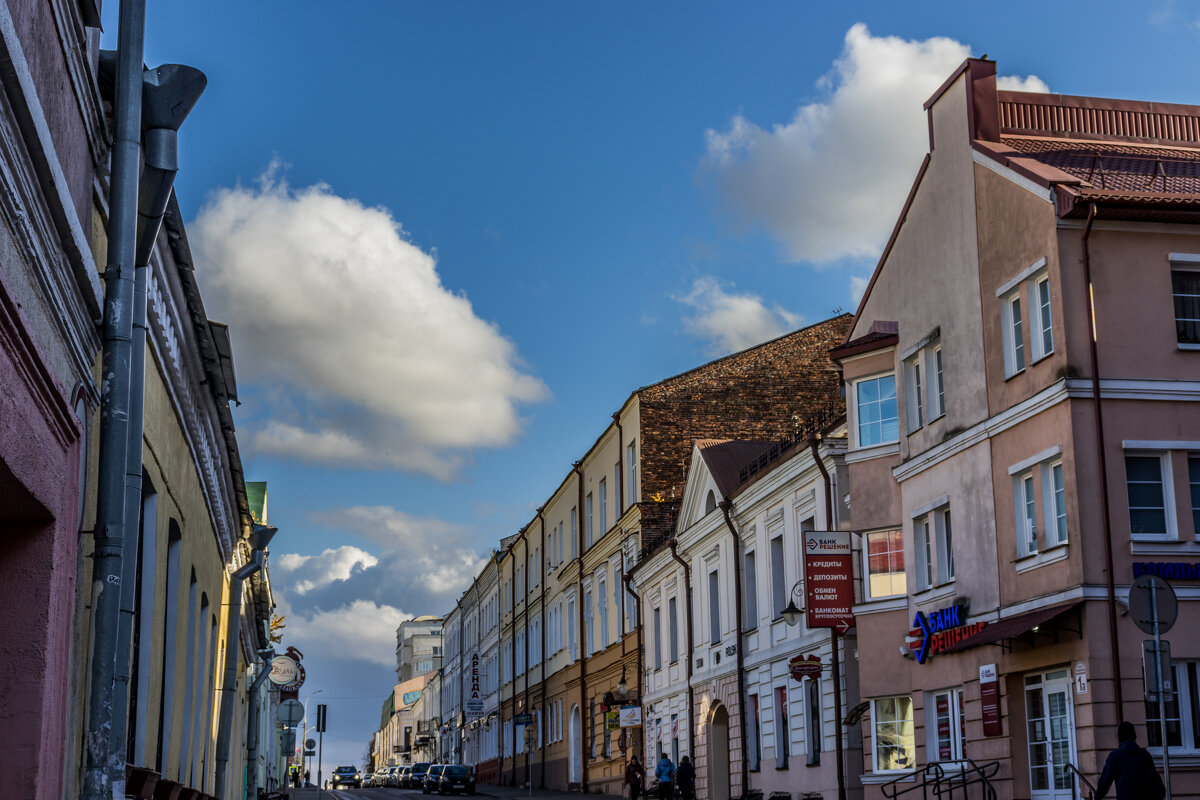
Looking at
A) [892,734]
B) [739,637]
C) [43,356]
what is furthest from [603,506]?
[43,356]

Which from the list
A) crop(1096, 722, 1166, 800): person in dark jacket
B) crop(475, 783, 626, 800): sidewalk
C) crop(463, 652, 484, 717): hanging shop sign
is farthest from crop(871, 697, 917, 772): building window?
crop(463, 652, 484, 717): hanging shop sign

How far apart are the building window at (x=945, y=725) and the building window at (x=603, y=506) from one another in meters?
25.9

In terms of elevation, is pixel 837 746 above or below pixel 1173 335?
below

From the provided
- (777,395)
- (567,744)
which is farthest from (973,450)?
(567,744)

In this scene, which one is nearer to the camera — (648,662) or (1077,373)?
(1077,373)

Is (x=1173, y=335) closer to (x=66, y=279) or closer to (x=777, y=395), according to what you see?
(x=66, y=279)

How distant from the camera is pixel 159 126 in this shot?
8.17m

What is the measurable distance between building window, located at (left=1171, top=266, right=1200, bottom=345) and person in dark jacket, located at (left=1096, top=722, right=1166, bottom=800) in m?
7.33

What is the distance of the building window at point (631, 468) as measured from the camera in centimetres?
4500

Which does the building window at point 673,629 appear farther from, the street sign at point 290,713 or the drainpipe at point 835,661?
the street sign at point 290,713

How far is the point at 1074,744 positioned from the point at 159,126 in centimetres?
1588

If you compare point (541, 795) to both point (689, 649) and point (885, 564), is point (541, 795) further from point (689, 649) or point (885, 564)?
point (885, 564)

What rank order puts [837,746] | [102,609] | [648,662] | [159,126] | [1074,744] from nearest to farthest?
[102,609] < [159,126] < [1074,744] < [837,746] < [648,662]

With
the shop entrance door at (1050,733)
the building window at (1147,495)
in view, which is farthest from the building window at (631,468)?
the building window at (1147,495)
